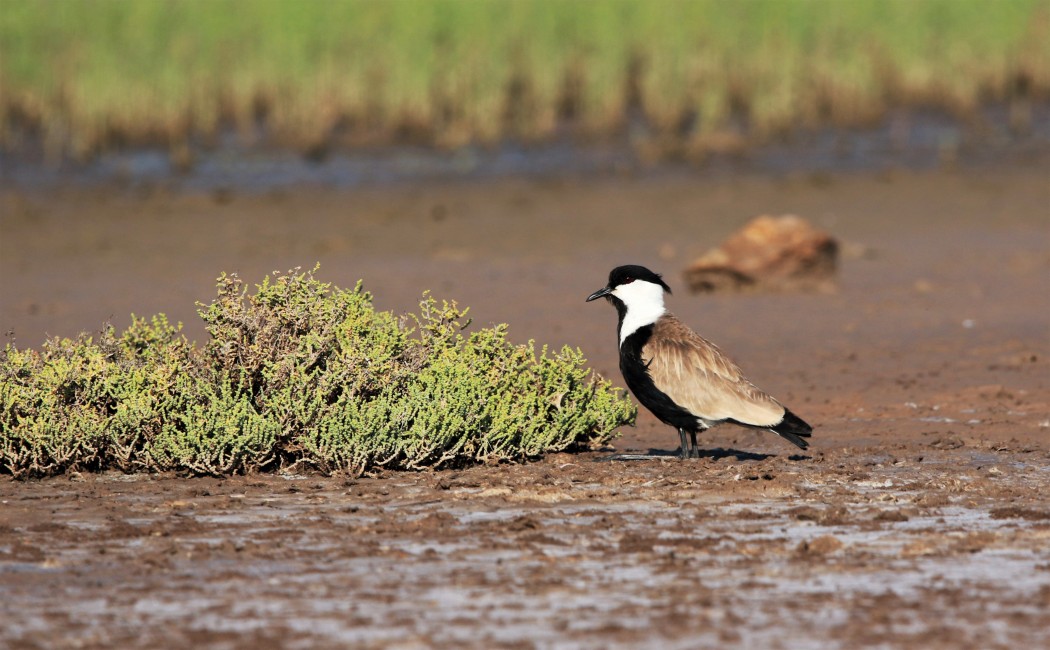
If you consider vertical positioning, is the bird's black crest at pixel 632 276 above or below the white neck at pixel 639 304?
above

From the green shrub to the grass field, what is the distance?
1504 centimetres

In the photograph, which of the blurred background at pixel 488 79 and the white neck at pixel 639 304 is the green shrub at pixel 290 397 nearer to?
the white neck at pixel 639 304

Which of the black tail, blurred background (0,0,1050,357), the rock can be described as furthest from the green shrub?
blurred background (0,0,1050,357)

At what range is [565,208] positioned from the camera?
2073 cm

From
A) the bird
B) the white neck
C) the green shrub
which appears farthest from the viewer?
the white neck

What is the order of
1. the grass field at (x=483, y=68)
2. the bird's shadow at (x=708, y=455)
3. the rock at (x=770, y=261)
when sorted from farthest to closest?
the grass field at (x=483, y=68) → the rock at (x=770, y=261) → the bird's shadow at (x=708, y=455)

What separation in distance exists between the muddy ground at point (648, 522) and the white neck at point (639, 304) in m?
0.78

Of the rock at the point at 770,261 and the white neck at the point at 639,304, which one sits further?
the rock at the point at 770,261

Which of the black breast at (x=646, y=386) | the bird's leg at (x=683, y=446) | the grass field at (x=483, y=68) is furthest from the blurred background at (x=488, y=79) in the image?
the bird's leg at (x=683, y=446)

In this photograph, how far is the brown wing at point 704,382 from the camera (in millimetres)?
8844

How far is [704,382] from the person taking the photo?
8.95m

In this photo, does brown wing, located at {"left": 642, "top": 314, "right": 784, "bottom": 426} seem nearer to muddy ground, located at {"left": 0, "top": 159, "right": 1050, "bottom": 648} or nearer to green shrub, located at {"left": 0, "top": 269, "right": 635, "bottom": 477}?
muddy ground, located at {"left": 0, "top": 159, "right": 1050, "bottom": 648}

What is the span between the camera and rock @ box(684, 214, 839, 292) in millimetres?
15328

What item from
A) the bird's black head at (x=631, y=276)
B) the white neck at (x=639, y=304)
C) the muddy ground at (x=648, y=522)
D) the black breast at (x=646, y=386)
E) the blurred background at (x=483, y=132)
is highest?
the blurred background at (x=483, y=132)
